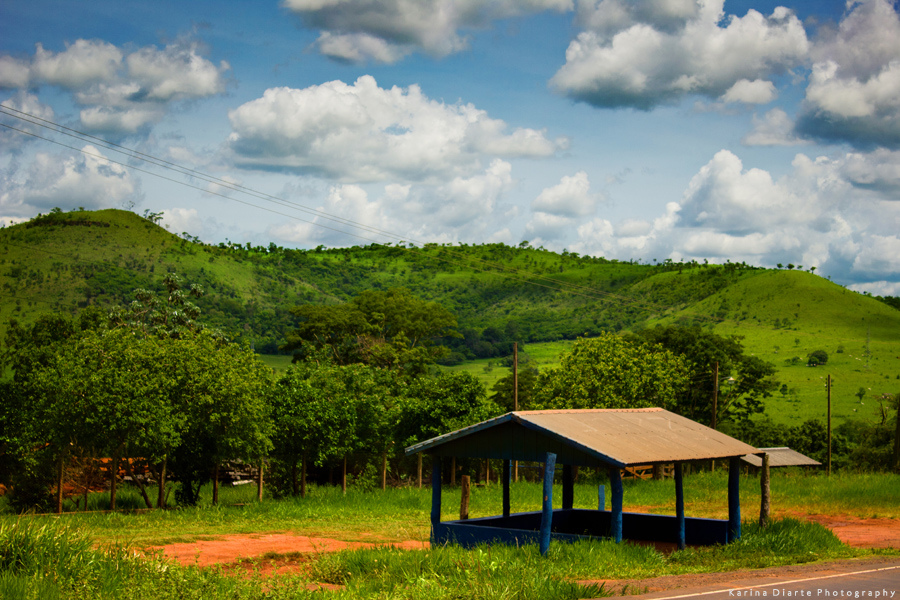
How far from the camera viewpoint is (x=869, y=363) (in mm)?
92188

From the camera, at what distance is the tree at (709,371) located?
52469 mm

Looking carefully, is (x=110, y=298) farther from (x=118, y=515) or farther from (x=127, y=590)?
(x=127, y=590)

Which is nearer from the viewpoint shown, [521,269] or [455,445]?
[455,445]

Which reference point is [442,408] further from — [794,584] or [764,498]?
[794,584]

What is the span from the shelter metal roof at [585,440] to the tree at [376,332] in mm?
39114

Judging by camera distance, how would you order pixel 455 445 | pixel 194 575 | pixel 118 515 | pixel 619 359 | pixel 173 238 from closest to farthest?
pixel 194 575 → pixel 455 445 → pixel 118 515 → pixel 619 359 → pixel 173 238

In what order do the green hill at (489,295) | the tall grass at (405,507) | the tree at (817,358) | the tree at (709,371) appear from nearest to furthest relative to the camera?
the tall grass at (405,507) → the tree at (709,371) → the green hill at (489,295) → the tree at (817,358)

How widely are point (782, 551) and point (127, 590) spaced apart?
A: 38.2ft

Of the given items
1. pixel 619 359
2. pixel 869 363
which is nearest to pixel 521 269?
pixel 869 363

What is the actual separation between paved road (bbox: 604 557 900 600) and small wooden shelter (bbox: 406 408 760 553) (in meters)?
1.96

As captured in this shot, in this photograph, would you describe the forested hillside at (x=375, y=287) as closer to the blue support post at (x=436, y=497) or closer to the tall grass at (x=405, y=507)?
the tall grass at (x=405, y=507)

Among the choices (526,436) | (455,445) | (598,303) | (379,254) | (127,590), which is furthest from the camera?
(379,254)

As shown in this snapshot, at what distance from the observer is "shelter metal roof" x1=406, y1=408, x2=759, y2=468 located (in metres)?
13.6

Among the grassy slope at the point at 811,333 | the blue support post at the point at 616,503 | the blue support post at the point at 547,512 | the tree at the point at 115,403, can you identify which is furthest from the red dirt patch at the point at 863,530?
the grassy slope at the point at 811,333
